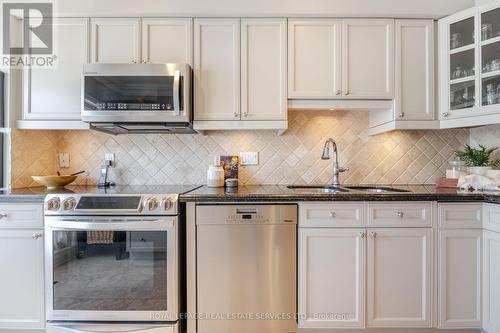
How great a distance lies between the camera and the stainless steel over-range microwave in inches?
78.5

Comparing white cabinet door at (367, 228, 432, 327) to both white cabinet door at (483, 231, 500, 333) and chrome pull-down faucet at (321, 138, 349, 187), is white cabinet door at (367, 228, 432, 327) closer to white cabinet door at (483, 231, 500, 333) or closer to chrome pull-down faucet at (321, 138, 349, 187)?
white cabinet door at (483, 231, 500, 333)

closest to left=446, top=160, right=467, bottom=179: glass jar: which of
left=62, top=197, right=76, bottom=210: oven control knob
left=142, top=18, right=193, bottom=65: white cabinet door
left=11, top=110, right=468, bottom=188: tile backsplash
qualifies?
left=11, top=110, right=468, bottom=188: tile backsplash

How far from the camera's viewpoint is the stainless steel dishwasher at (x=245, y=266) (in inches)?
70.4

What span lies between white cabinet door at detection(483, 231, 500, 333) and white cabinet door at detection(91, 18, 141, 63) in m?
2.71

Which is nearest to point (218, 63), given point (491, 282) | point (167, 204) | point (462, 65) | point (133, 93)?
point (133, 93)

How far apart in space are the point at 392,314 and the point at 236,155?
1634 mm

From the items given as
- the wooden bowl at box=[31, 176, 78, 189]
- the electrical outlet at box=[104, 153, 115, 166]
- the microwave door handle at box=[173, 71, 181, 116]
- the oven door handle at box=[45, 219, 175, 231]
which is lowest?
the oven door handle at box=[45, 219, 175, 231]

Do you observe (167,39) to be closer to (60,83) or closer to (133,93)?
(133,93)

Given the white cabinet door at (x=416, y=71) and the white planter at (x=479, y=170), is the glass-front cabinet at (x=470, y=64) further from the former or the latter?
the white planter at (x=479, y=170)

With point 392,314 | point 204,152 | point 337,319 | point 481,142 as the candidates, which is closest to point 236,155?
point 204,152

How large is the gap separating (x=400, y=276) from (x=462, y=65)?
5.27 ft

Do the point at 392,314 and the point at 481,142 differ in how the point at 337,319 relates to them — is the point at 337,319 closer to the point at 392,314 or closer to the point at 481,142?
the point at 392,314

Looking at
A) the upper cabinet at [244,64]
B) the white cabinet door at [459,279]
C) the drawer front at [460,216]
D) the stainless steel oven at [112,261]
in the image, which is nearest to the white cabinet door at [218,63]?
the upper cabinet at [244,64]

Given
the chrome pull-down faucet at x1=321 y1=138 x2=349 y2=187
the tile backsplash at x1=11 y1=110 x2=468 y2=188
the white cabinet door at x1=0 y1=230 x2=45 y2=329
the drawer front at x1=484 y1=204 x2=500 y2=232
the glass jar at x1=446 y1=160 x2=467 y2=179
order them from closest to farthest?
the drawer front at x1=484 y1=204 x2=500 y2=232 → the white cabinet door at x1=0 y1=230 x2=45 y2=329 → the glass jar at x1=446 y1=160 x2=467 y2=179 → the chrome pull-down faucet at x1=321 y1=138 x2=349 y2=187 → the tile backsplash at x1=11 y1=110 x2=468 y2=188
